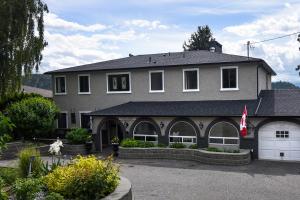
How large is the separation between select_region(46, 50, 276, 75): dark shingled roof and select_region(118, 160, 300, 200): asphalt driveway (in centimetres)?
767

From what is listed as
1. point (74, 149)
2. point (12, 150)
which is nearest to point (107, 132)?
point (74, 149)

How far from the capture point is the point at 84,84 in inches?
1257

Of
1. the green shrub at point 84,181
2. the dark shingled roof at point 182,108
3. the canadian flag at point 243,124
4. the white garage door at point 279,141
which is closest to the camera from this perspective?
the green shrub at point 84,181

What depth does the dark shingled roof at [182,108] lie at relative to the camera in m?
24.2

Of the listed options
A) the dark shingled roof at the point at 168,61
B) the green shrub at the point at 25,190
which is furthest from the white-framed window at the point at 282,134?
the green shrub at the point at 25,190

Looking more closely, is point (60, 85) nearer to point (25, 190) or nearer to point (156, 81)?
point (156, 81)

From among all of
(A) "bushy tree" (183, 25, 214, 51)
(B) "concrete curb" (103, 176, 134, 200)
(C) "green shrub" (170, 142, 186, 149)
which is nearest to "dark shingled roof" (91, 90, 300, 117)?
(C) "green shrub" (170, 142, 186, 149)

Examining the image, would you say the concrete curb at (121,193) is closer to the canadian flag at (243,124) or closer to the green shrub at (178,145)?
the canadian flag at (243,124)

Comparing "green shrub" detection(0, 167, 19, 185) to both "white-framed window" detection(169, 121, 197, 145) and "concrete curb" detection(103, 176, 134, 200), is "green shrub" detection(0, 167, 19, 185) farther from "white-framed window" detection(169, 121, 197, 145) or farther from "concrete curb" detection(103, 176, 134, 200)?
"white-framed window" detection(169, 121, 197, 145)

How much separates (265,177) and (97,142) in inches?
550

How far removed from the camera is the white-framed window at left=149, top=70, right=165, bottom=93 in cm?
2862

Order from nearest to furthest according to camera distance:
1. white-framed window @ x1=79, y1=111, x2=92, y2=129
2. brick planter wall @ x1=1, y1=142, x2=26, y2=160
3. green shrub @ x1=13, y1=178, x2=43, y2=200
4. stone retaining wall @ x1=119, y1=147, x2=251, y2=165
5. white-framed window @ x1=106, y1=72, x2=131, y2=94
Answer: green shrub @ x1=13, y1=178, x2=43, y2=200 < stone retaining wall @ x1=119, y1=147, x2=251, y2=165 < brick planter wall @ x1=1, y1=142, x2=26, y2=160 < white-framed window @ x1=106, y1=72, x2=131, y2=94 < white-framed window @ x1=79, y1=111, x2=92, y2=129

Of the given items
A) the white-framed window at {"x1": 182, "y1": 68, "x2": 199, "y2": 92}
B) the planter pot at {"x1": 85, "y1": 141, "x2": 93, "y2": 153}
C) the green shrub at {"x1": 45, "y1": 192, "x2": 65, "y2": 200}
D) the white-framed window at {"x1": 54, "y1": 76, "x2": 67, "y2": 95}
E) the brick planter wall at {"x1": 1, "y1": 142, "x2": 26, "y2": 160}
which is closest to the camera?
the green shrub at {"x1": 45, "y1": 192, "x2": 65, "y2": 200}

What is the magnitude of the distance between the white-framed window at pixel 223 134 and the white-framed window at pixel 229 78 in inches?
125
